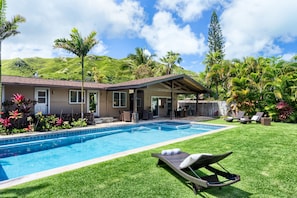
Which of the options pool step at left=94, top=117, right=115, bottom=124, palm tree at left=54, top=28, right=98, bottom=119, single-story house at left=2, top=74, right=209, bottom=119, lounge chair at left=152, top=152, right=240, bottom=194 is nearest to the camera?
lounge chair at left=152, top=152, right=240, bottom=194

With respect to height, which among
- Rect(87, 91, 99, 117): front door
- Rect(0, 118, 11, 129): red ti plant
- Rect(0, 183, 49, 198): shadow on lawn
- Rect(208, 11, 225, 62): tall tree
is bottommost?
Rect(0, 183, 49, 198): shadow on lawn

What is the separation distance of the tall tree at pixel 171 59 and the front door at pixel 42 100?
21804 mm

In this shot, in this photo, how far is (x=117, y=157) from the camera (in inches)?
239

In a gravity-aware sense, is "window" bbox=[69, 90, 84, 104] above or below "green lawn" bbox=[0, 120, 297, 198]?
above

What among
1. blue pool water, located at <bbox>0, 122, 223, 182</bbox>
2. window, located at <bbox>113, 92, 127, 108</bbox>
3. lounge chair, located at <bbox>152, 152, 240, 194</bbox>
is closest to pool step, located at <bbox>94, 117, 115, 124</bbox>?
window, located at <bbox>113, 92, 127, 108</bbox>

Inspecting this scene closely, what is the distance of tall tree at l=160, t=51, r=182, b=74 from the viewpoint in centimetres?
3291

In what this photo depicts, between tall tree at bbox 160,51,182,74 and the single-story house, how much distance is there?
519 inches

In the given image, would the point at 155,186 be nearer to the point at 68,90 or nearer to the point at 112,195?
the point at 112,195

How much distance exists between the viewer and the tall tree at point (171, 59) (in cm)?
3291

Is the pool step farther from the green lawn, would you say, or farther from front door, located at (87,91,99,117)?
the green lawn

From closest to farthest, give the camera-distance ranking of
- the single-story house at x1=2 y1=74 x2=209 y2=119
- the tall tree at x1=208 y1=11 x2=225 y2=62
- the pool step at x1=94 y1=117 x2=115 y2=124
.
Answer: the single-story house at x1=2 y1=74 x2=209 y2=119 < the pool step at x1=94 y1=117 x2=115 y2=124 < the tall tree at x1=208 y1=11 x2=225 y2=62

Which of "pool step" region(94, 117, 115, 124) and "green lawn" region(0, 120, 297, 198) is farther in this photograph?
"pool step" region(94, 117, 115, 124)

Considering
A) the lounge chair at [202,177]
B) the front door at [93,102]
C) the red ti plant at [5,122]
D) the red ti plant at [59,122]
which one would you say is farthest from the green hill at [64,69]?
the lounge chair at [202,177]

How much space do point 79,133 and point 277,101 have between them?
1468 cm
